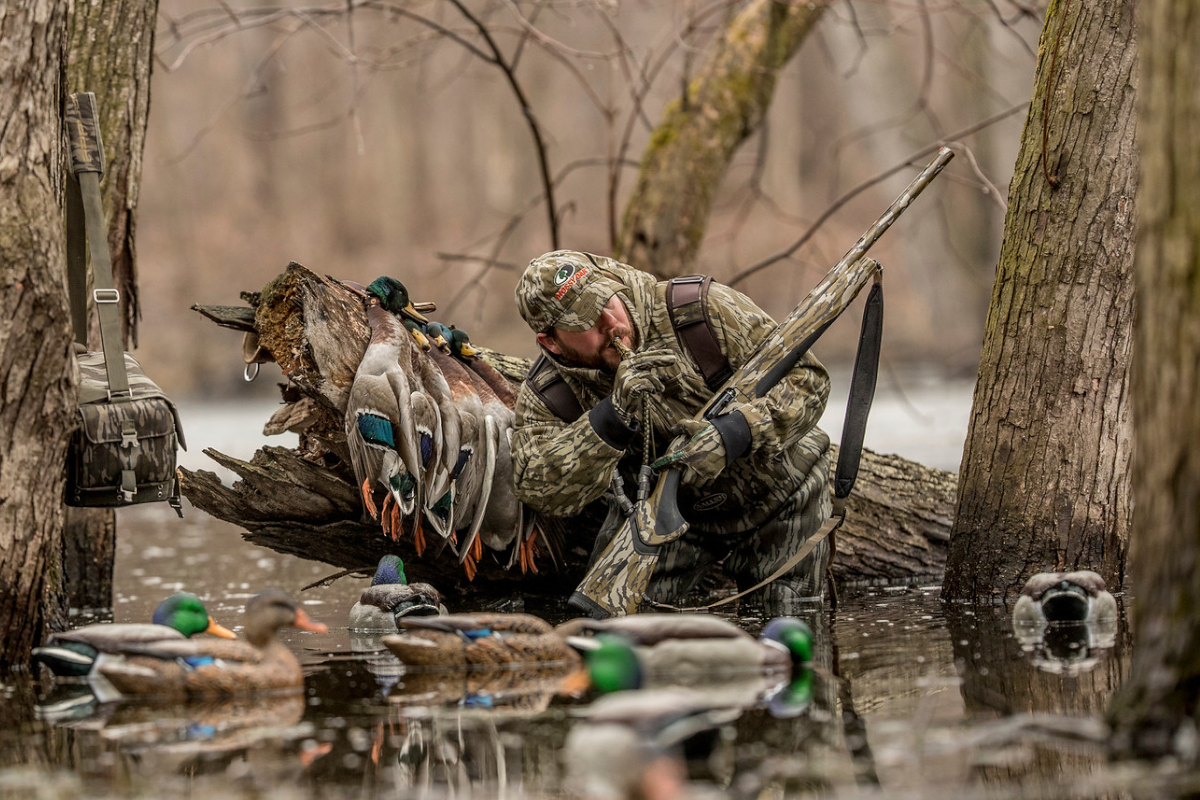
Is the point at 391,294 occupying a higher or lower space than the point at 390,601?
higher

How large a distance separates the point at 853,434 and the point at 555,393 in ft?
4.29

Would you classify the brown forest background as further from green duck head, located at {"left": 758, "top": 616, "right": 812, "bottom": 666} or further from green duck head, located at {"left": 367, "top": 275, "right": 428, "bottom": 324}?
green duck head, located at {"left": 758, "top": 616, "right": 812, "bottom": 666}

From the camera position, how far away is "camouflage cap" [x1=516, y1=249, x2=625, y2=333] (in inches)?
195

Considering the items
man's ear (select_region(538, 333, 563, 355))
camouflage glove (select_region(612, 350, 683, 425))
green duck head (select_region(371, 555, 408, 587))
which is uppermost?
man's ear (select_region(538, 333, 563, 355))

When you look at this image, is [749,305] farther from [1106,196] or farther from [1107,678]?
[1107,678]

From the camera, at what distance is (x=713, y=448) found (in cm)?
496

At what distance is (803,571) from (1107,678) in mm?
1979

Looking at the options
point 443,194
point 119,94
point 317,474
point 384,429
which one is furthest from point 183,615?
point 443,194

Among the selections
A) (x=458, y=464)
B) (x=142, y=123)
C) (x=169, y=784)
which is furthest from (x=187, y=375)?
(x=169, y=784)

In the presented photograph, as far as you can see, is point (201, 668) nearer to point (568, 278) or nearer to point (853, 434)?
point (568, 278)

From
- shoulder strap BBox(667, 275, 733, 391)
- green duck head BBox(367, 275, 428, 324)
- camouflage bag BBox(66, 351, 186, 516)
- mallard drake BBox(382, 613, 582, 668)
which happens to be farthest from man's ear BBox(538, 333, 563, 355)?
camouflage bag BBox(66, 351, 186, 516)

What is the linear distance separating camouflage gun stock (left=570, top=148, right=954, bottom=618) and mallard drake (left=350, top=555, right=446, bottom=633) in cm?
63

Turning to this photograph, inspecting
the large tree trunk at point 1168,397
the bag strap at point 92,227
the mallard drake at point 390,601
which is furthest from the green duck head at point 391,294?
the large tree trunk at point 1168,397

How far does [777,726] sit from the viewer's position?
10.8ft
